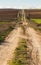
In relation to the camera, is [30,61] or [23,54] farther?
[23,54]

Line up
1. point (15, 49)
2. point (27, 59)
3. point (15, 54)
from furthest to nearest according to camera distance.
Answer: point (15, 49)
point (15, 54)
point (27, 59)

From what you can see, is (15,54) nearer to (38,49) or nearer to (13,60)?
(13,60)

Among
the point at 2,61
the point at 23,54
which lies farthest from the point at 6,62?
the point at 23,54

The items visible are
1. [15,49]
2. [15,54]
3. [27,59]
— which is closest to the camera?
[27,59]

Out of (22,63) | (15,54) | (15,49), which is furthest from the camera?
(15,49)

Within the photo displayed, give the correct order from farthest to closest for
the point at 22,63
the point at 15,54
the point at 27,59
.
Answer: the point at 15,54 < the point at 27,59 < the point at 22,63

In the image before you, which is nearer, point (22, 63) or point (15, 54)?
point (22, 63)

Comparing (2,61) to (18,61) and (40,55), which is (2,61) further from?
(40,55)

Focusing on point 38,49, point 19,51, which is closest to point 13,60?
point 19,51
